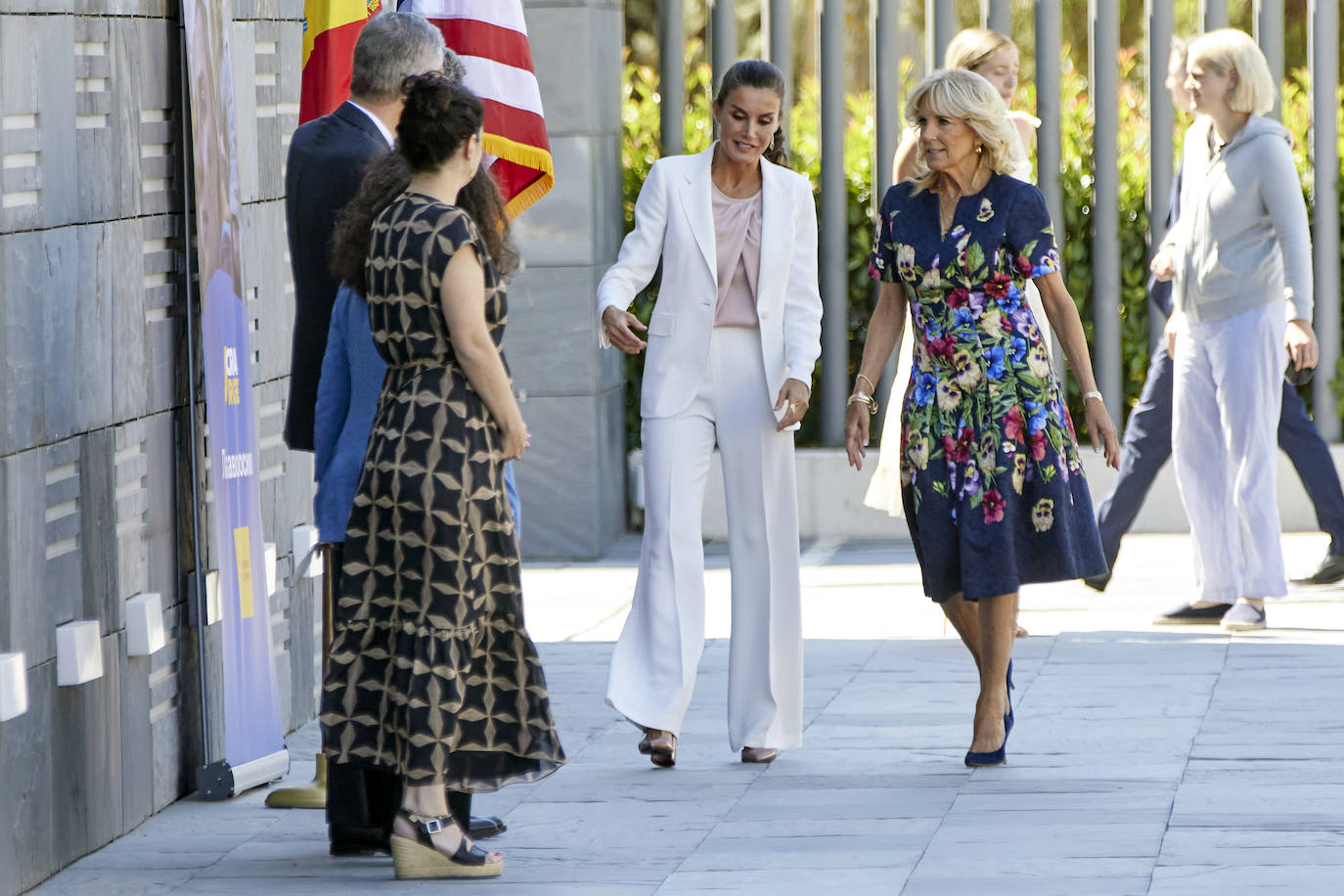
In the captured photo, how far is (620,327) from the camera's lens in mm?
6035

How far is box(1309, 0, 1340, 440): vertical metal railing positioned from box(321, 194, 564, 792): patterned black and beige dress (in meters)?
6.53

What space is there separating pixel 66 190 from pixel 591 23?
5.29 metres

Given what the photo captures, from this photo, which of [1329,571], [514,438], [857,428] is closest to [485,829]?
[514,438]

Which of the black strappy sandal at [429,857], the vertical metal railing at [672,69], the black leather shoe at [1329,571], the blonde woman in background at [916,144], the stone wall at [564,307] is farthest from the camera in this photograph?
the vertical metal railing at [672,69]

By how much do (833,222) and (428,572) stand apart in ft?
20.5

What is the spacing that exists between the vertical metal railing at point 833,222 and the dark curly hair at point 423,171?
18.8 feet

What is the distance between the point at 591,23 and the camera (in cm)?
1025

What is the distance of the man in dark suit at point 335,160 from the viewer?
5418 mm

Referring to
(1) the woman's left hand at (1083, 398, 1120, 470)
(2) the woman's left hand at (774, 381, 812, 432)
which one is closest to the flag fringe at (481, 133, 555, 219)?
(2) the woman's left hand at (774, 381, 812, 432)

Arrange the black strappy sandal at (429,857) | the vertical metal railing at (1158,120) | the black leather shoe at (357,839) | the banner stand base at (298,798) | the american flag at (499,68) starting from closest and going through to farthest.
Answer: the black strappy sandal at (429,857)
the black leather shoe at (357,839)
the banner stand base at (298,798)
the american flag at (499,68)
the vertical metal railing at (1158,120)

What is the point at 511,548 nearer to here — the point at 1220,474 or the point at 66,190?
the point at 66,190

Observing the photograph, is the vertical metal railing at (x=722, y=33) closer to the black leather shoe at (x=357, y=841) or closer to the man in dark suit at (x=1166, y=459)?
the man in dark suit at (x=1166, y=459)

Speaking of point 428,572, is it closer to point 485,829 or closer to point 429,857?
point 429,857

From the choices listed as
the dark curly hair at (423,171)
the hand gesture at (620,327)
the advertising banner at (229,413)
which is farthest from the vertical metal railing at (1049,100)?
the dark curly hair at (423,171)
